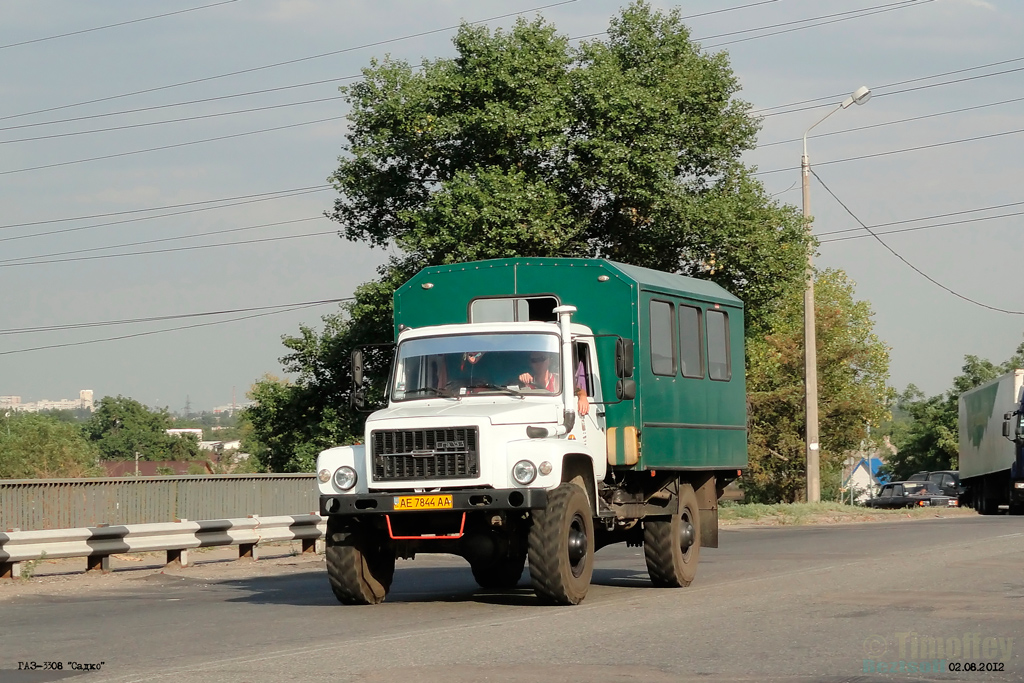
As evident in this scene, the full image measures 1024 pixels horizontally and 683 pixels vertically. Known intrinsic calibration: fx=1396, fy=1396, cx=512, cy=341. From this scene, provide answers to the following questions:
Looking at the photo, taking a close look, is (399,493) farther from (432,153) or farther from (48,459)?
(48,459)

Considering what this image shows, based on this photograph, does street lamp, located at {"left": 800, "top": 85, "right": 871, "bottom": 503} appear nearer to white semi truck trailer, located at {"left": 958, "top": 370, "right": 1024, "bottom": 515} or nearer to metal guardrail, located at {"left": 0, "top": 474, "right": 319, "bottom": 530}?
white semi truck trailer, located at {"left": 958, "top": 370, "right": 1024, "bottom": 515}

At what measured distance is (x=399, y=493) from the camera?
12.2 metres

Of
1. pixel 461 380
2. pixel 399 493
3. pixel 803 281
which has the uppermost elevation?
pixel 803 281

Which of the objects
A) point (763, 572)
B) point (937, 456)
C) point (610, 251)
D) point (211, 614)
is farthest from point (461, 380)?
point (937, 456)

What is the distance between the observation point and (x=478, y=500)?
11906 millimetres

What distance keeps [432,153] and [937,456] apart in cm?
7830

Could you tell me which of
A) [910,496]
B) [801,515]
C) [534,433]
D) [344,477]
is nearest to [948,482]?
[910,496]

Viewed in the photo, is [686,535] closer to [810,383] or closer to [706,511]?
[706,511]

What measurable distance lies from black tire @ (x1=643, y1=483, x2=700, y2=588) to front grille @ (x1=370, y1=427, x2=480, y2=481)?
330 cm

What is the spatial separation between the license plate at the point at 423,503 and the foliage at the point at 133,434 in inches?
4852

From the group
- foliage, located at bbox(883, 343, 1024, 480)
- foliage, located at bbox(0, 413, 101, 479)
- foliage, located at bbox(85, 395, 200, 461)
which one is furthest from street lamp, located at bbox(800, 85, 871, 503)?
foliage, located at bbox(85, 395, 200, 461)

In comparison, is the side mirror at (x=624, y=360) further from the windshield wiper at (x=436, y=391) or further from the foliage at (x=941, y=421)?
the foliage at (x=941, y=421)

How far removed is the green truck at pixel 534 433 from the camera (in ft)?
39.5

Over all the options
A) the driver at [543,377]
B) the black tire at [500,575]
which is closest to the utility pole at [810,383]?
the black tire at [500,575]
